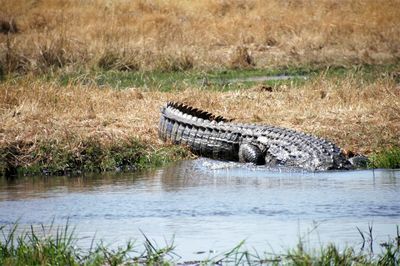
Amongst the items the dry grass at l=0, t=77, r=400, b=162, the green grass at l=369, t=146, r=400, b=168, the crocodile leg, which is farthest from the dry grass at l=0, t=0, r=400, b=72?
the green grass at l=369, t=146, r=400, b=168

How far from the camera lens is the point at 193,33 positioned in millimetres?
25578

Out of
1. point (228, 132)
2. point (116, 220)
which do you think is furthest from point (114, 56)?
point (116, 220)

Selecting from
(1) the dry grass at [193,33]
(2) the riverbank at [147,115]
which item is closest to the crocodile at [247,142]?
(2) the riverbank at [147,115]

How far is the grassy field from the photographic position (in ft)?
40.9

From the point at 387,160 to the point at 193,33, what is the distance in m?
14.6

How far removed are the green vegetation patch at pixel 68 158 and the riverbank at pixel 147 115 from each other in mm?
11

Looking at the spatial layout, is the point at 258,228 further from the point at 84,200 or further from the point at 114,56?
the point at 114,56

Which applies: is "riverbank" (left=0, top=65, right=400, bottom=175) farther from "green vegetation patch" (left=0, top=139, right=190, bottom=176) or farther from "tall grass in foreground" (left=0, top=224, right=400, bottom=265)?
"tall grass in foreground" (left=0, top=224, right=400, bottom=265)

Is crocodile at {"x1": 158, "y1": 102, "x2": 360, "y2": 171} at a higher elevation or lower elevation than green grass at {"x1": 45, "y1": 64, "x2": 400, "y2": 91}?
lower

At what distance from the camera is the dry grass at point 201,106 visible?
12680 mm

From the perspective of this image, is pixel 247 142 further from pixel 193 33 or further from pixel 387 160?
pixel 193 33

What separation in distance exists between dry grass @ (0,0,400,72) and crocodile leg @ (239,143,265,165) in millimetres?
7934

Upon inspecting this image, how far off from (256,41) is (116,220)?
15.7m

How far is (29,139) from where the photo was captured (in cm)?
1224
